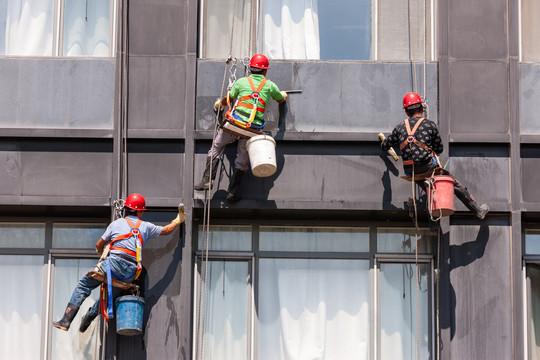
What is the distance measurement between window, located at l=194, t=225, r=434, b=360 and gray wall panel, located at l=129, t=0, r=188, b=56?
264 cm

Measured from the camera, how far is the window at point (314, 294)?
621 inches

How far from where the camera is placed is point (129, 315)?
14758 mm

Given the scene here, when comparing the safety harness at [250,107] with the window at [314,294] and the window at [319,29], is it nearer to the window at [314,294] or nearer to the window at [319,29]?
the window at [319,29]

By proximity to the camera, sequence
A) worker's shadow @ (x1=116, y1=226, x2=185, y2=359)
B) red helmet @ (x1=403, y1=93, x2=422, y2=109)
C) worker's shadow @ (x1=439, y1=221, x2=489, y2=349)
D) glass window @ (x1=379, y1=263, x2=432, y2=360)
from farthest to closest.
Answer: glass window @ (x1=379, y1=263, x2=432, y2=360) → red helmet @ (x1=403, y1=93, x2=422, y2=109) → worker's shadow @ (x1=439, y1=221, x2=489, y2=349) → worker's shadow @ (x1=116, y1=226, x2=185, y2=359)

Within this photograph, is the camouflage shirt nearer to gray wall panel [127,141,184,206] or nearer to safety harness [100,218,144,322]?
gray wall panel [127,141,184,206]

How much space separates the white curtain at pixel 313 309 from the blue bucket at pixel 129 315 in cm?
189

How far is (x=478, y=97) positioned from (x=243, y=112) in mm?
3350

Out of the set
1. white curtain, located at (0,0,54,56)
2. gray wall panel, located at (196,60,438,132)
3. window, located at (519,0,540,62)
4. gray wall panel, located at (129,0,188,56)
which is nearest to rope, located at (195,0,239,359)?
gray wall panel, located at (196,60,438,132)

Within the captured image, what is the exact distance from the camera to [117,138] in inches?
618

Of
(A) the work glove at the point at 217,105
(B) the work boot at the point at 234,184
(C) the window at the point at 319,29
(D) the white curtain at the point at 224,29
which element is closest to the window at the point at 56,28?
(D) the white curtain at the point at 224,29

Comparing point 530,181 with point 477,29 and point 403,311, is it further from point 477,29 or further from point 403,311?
point 403,311

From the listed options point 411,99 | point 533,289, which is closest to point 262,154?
point 411,99

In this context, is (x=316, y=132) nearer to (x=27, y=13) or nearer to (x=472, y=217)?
(x=472, y=217)

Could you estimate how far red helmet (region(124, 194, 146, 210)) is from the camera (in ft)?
49.9
